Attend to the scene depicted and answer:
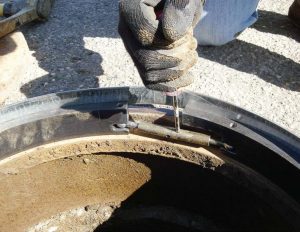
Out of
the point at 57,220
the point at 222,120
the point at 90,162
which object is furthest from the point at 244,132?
the point at 57,220

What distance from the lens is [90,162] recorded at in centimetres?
148

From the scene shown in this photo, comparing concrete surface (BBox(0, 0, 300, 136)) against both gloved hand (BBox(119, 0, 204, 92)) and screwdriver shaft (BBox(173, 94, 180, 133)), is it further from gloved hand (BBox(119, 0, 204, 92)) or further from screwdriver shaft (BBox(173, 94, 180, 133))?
gloved hand (BBox(119, 0, 204, 92))

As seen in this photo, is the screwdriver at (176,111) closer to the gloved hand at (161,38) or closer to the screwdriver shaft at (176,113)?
the screwdriver shaft at (176,113)

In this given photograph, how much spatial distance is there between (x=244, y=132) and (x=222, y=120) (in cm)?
8

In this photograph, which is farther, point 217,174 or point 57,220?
point 57,220

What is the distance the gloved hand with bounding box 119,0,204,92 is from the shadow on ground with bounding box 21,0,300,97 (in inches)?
52.7

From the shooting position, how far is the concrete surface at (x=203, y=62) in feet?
7.95

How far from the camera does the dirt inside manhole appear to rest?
138cm

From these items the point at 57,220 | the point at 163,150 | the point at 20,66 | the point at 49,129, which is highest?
the point at 49,129

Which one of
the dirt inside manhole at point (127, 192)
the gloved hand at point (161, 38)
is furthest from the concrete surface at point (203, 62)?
the gloved hand at point (161, 38)

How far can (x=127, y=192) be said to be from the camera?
1.63 metres

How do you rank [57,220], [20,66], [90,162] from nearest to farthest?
[90,162], [57,220], [20,66]

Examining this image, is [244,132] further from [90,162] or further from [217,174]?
[90,162]

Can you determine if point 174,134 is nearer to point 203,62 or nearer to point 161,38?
point 161,38
